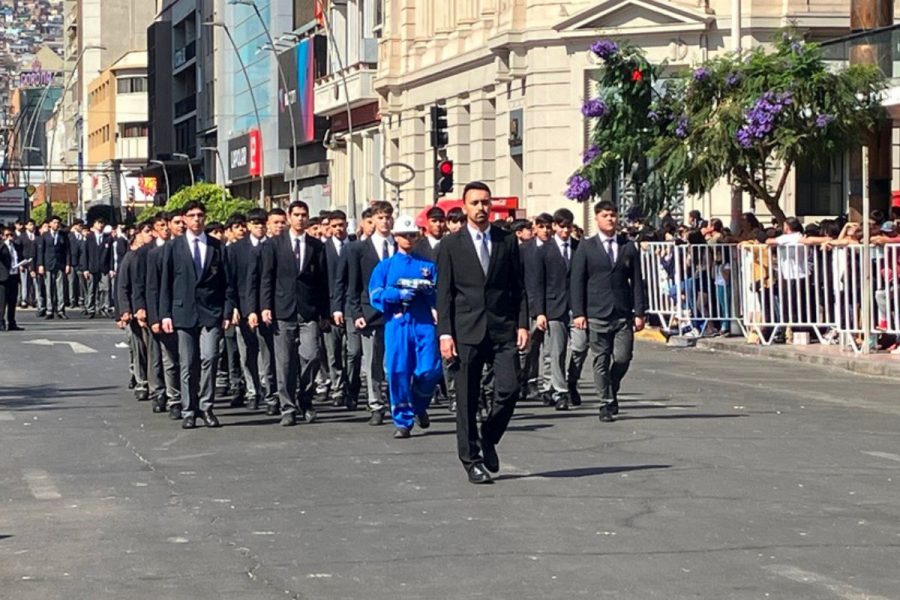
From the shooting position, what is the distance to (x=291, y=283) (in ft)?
55.4

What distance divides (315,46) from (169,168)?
172ft

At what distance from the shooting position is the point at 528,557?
372 inches

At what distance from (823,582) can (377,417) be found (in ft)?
25.9

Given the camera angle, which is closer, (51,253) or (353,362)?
(353,362)

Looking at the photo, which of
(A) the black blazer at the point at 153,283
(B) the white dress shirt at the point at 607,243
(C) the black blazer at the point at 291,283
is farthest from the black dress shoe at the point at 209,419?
(B) the white dress shirt at the point at 607,243

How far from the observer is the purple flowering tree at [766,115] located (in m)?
29.8

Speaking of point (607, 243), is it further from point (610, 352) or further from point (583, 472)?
point (583, 472)

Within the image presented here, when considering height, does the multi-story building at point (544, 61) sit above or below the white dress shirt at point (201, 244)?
above

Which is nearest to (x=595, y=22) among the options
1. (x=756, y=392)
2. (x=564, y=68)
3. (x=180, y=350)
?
(x=564, y=68)

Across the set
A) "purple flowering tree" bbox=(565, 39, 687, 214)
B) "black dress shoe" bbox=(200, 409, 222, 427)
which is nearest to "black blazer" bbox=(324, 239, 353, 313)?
"black dress shoe" bbox=(200, 409, 222, 427)

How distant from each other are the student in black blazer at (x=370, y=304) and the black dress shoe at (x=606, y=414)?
1789 millimetres

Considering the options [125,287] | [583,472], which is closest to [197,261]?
[125,287]

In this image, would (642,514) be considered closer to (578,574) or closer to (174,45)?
(578,574)

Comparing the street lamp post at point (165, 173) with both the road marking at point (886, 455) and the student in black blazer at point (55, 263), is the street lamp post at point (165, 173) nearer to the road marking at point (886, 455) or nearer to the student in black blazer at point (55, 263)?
the student in black blazer at point (55, 263)
